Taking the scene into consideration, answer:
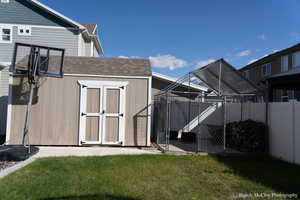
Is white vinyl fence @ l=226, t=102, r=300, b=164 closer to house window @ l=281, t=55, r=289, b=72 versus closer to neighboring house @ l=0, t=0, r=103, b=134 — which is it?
neighboring house @ l=0, t=0, r=103, b=134

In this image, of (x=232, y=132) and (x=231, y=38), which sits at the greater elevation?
(x=231, y=38)

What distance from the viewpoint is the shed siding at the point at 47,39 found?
36.7 ft

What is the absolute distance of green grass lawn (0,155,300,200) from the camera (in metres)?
3.39

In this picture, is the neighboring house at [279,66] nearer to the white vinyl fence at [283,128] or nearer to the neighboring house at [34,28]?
the white vinyl fence at [283,128]

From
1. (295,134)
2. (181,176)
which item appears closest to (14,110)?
(181,176)

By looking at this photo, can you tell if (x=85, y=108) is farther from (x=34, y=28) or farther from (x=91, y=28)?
(x=91, y=28)

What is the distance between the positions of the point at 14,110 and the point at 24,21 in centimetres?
717

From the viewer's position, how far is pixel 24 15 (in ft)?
37.1

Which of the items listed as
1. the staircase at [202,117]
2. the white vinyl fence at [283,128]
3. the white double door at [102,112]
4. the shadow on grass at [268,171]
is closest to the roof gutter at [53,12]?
the white double door at [102,112]

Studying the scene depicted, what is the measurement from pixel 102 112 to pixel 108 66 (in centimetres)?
183

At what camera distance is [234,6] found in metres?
9.17

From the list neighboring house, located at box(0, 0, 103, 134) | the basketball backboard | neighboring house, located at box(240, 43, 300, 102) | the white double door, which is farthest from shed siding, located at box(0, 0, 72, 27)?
neighboring house, located at box(240, 43, 300, 102)

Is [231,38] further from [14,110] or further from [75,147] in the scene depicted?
[14,110]

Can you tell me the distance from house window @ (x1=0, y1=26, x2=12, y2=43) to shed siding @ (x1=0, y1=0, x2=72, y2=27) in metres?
0.41
